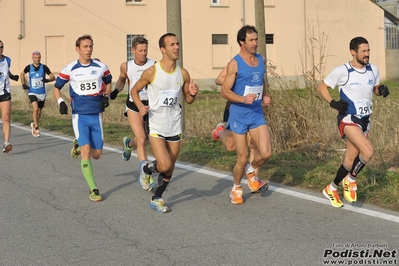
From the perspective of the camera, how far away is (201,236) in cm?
677

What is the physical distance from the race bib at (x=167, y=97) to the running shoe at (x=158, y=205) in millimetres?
1097

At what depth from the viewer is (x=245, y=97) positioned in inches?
312

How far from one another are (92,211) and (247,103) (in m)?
2.18

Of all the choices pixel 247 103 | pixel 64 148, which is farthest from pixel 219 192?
pixel 64 148

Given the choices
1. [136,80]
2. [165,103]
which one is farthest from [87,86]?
[165,103]

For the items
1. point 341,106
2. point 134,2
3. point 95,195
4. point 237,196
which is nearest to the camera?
point 341,106

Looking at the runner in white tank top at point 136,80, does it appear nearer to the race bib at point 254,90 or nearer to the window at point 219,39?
the race bib at point 254,90

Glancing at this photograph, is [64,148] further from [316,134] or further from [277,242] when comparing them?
[277,242]

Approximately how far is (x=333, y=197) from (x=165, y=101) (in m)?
2.23

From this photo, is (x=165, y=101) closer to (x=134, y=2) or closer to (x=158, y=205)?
(x=158, y=205)

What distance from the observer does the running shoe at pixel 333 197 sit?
26.0 feet

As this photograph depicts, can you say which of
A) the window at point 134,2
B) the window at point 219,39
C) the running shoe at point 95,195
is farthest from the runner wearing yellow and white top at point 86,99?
the window at point 219,39

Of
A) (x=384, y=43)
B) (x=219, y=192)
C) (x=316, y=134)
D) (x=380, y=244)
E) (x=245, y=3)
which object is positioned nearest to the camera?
(x=380, y=244)

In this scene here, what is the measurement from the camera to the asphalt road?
608 cm
